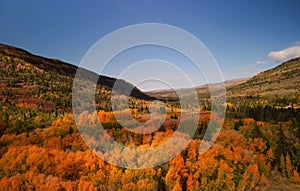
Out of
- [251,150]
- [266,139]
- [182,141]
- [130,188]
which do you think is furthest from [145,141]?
[266,139]

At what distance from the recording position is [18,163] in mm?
90875

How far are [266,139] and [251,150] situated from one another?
1572 cm

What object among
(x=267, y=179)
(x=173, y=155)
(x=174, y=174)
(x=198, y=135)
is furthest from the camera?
(x=198, y=135)

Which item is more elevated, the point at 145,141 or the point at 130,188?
the point at 145,141

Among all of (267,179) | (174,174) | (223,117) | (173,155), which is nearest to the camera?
(174,174)

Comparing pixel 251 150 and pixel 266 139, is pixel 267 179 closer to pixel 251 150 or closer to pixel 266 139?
pixel 251 150

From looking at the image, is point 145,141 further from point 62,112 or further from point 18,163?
point 62,112

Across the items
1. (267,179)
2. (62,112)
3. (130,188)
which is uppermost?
(62,112)

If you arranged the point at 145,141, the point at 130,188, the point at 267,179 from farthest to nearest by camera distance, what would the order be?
the point at 145,141 < the point at 267,179 < the point at 130,188

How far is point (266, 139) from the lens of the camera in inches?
5256

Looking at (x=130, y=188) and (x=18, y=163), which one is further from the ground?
(x=18, y=163)

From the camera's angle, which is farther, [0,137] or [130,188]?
[0,137]

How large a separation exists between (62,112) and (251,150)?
398ft

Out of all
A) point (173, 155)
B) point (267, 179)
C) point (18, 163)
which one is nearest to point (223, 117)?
point (267, 179)
